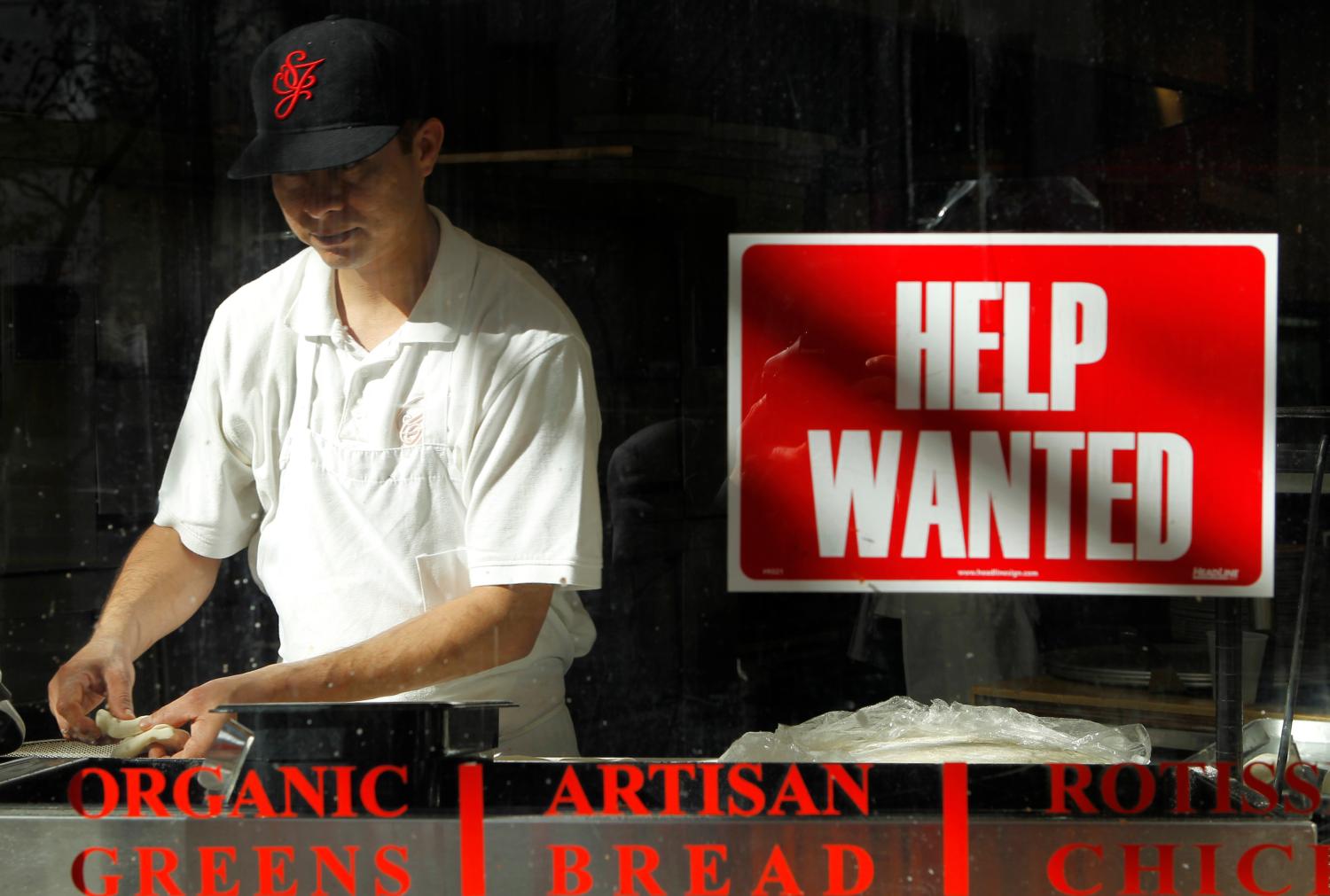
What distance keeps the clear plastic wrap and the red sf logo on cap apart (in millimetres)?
1188

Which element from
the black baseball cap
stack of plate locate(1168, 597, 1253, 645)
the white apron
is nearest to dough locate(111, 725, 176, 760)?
the white apron

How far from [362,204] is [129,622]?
0.74 meters

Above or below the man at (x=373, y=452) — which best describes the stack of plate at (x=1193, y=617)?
below

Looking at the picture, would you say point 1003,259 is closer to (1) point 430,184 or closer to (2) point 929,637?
(2) point 929,637

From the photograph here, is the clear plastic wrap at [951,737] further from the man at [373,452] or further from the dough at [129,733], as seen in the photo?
the dough at [129,733]

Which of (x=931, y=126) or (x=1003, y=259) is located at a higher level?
(x=931, y=126)

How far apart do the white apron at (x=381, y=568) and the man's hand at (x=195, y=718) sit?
0.35 feet

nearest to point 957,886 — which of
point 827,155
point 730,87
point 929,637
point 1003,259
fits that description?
point 929,637

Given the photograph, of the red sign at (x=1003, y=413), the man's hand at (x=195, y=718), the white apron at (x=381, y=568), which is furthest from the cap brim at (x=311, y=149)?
the man's hand at (x=195, y=718)

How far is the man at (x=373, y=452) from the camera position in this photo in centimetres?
167

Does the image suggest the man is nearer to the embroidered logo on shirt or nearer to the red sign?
the embroidered logo on shirt

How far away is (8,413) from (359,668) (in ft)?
2.20

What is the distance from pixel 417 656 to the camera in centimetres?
169

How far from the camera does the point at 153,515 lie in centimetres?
173
